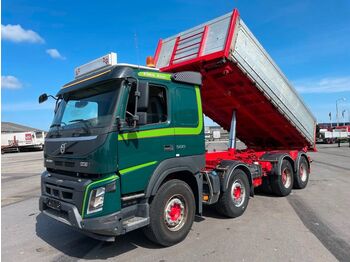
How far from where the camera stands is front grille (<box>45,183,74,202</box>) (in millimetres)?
4486

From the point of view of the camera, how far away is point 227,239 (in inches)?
203

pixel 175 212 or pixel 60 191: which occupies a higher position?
pixel 60 191

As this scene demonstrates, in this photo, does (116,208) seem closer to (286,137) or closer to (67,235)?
(67,235)

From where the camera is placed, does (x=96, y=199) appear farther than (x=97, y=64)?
No

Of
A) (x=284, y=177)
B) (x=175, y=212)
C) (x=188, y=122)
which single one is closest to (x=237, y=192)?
(x=175, y=212)

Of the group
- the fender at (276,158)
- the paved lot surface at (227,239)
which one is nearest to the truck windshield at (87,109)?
the paved lot surface at (227,239)

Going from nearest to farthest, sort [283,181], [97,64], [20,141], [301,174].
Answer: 1. [97,64]
2. [283,181]
3. [301,174]
4. [20,141]

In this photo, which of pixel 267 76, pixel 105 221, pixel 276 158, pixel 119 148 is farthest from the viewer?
pixel 276 158

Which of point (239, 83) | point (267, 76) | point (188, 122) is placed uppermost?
point (267, 76)

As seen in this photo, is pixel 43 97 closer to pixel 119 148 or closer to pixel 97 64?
pixel 97 64

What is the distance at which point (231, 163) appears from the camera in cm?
642

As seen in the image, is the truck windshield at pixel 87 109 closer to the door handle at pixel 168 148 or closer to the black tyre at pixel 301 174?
the door handle at pixel 168 148

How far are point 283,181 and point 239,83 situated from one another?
122 inches

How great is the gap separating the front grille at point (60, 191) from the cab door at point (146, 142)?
2.53 feet
